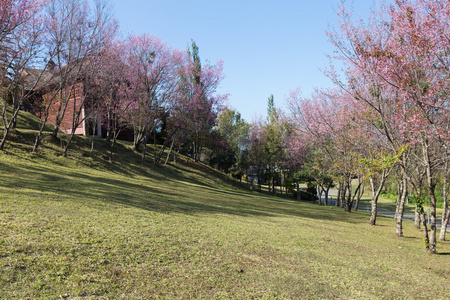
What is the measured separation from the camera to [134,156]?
28.7 metres

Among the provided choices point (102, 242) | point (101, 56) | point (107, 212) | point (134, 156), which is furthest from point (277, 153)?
point (102, 242)

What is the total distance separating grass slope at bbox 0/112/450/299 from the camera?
4508mm

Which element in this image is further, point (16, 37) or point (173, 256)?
point (16, 37)

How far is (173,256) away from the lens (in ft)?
19.4

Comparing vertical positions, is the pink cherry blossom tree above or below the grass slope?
above

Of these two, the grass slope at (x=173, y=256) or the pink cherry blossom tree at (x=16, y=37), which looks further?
the pink cherry blossom tree at (x=16, y=37)

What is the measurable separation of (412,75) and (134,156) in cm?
2462

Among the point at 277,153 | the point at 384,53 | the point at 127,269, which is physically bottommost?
the point at 127,269

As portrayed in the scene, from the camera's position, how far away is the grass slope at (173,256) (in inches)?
177

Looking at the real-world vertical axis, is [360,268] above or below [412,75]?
below

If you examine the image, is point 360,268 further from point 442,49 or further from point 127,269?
point 442,49

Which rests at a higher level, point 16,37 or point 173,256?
point 16,37

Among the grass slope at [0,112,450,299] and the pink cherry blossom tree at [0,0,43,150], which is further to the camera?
the pink cherry blossom tree at [0,0,43,150]

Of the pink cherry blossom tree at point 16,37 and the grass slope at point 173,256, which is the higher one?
the pink cherry blossom tree at point 16,37
